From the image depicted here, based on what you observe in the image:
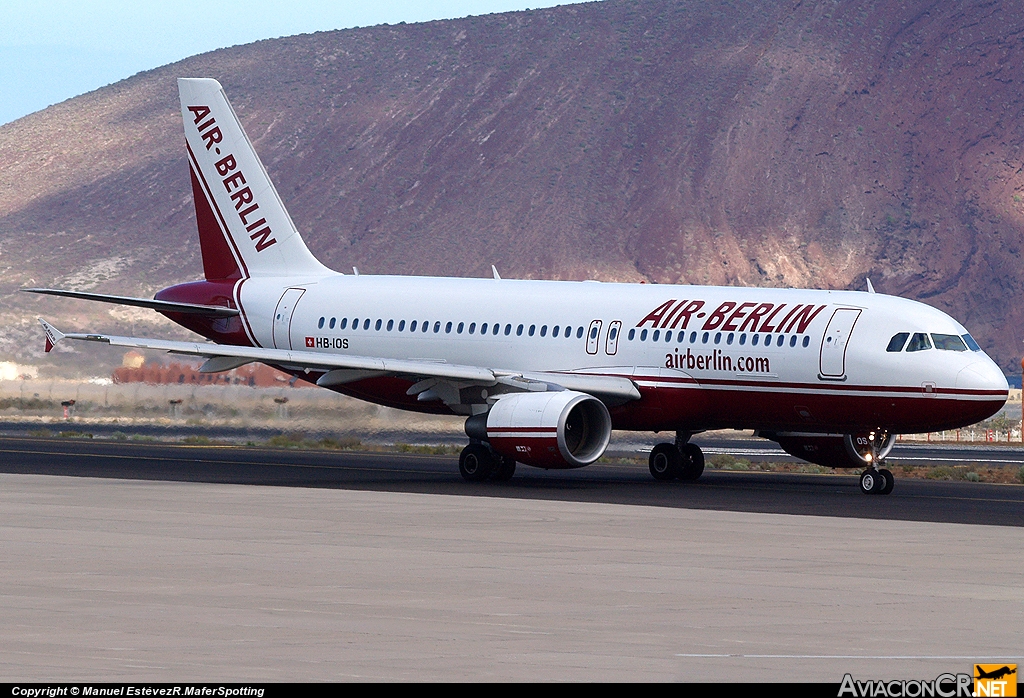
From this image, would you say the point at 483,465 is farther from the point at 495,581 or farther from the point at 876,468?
the point at 495,581

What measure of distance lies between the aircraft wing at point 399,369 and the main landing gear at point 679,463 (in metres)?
2.48

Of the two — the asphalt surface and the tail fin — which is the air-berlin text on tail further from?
the tail fin

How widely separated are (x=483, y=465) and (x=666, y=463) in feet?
13.1

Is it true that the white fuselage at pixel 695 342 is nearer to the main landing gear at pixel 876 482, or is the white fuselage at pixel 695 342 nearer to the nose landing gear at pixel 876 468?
the nose landing gear at pixel 876 468

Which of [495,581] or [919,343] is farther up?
→ [919,343]

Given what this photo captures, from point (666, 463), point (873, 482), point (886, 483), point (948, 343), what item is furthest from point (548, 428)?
point (948, 343)

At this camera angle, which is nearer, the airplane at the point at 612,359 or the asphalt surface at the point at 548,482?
the asphalt surface at the point at 548,482

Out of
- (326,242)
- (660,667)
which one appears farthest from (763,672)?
(326,242)

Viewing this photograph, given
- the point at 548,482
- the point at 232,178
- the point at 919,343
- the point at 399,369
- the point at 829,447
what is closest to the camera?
the point at 919,343

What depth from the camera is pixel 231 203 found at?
1726 inches

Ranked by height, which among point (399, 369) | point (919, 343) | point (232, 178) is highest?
point (232, 178)

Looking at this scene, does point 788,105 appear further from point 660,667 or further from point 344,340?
point 660,667

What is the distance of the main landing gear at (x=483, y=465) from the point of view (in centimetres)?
3512

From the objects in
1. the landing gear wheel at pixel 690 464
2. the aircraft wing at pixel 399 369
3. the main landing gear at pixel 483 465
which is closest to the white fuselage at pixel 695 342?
the aircraft wing at pixel 399 369
